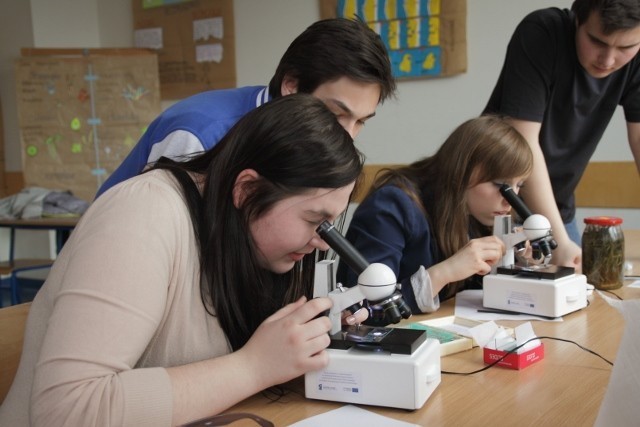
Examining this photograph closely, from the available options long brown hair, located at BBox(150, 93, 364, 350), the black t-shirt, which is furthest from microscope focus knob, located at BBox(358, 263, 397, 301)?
the black t-shirt

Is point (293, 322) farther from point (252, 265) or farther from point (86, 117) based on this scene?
point (86, 117)

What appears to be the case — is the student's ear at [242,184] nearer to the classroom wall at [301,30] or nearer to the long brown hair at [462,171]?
the long brown hair at [462,171]

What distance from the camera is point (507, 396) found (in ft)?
3.12

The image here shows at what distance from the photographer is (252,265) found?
1.00 metres

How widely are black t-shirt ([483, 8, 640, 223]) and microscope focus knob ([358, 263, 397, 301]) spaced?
1208mm

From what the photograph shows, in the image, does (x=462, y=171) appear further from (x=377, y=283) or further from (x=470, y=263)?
(x=377, y=283)

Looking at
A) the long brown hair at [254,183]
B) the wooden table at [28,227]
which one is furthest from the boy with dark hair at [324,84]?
the wooden table at [28,227]

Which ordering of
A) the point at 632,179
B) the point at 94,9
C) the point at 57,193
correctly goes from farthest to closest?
the point at 94,9 < the point at 57,193 < the point at 632,179

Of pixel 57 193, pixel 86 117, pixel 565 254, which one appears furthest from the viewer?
pixel 86 117

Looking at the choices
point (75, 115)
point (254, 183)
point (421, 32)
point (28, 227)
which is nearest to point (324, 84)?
point (254, 183)

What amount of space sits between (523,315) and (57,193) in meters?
3.36

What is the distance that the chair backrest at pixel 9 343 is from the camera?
114 centimetres

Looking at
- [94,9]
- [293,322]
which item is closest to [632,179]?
[293,322]

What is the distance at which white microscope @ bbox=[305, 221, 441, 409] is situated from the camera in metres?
0.89
